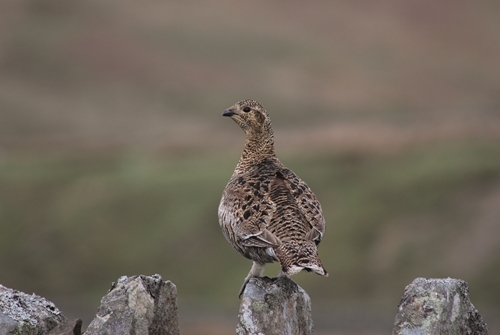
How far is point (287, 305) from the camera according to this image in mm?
9031

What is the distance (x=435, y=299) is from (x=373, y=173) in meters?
34.2

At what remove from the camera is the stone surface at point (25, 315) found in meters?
8.57

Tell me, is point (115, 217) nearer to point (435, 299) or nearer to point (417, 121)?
point (417, 121)

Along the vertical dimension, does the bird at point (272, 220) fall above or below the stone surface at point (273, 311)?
above

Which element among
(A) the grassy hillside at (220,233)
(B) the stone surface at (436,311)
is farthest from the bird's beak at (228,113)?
(A) the grassy hillside at (220,233)

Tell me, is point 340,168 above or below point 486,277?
above

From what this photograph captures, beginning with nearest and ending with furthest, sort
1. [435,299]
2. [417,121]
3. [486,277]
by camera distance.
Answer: [435,299]
[486,277]
[417,121]

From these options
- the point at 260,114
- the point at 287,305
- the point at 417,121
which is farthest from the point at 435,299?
the point at 417,121

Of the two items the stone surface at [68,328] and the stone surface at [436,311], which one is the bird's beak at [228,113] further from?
the stone surface at [436,311]

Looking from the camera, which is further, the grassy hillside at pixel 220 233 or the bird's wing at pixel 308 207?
the grassy hillside at pixel 220 233

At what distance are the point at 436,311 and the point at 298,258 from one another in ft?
5.77

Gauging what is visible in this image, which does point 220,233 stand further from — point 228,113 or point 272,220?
point 272,220

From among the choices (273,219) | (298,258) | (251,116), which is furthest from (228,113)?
(298,258)

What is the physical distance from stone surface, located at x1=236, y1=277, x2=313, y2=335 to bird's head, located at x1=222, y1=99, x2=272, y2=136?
4.03 meters
